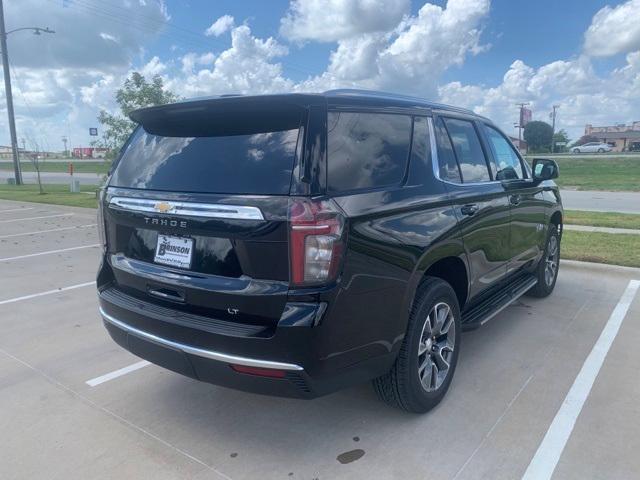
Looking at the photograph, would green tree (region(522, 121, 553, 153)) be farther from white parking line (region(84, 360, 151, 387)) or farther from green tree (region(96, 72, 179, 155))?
white parking line (region(84, 360, 151, 387))

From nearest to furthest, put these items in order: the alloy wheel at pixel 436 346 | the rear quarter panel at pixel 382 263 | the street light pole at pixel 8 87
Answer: the rear quarter panel at pixel 382 263
the alloy wheel at pixel 436 346
the street light pole at pixel 8 87

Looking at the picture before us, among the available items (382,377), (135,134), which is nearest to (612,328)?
(382,377)

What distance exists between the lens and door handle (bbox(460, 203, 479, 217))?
3475 millimetres

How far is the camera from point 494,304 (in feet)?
13.3

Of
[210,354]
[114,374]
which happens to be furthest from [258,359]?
[114,374]

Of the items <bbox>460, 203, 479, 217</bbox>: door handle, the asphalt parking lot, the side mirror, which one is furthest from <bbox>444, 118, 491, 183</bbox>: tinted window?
the asphalt parking lot

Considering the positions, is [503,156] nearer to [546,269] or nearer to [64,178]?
[546,269]

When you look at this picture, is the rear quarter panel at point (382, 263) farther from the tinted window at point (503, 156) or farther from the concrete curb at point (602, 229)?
the concrete curb at point (602, 229)

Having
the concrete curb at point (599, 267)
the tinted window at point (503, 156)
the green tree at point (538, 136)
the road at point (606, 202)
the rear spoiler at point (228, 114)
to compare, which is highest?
the green tree at point (538, 136)

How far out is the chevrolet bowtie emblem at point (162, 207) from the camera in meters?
2.70

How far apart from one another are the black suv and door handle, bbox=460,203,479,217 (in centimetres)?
2

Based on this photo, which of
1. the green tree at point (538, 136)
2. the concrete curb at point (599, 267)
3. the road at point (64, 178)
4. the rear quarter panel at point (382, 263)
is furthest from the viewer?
the green tree at point (538, 136)

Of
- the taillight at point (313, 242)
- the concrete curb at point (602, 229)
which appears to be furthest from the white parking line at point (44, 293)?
the concrete curb at point (602, 229)

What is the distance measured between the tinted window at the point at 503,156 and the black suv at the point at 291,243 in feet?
3.48
